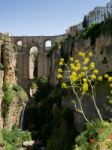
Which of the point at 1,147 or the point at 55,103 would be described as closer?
the point at 1,147

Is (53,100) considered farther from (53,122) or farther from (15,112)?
(53,122)

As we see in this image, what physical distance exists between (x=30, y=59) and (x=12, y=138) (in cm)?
3727

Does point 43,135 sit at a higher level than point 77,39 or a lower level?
lower

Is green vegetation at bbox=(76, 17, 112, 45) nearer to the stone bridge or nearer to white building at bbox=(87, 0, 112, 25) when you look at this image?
the stone bridge

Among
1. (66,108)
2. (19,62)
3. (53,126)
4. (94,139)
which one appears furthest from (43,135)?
(19,62)

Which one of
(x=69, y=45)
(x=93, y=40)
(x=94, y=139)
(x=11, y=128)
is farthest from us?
(x=69, y=45)

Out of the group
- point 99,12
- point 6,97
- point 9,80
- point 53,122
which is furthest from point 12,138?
point 99,12

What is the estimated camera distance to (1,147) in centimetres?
3066

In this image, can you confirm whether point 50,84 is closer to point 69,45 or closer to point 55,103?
point 69,45

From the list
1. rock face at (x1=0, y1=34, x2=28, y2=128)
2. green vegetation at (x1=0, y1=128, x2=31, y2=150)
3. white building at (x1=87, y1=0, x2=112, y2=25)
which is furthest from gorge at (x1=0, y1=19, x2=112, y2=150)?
white building at (x1=87, y1=0, x2=112, y2=25)

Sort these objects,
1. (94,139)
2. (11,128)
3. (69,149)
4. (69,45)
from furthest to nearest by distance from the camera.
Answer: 1. (69,45)
2. (11,128)
3. (69,149)
4. (94,139)

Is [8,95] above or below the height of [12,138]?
above

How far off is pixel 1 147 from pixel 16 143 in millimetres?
2633

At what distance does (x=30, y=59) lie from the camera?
2756 inches
